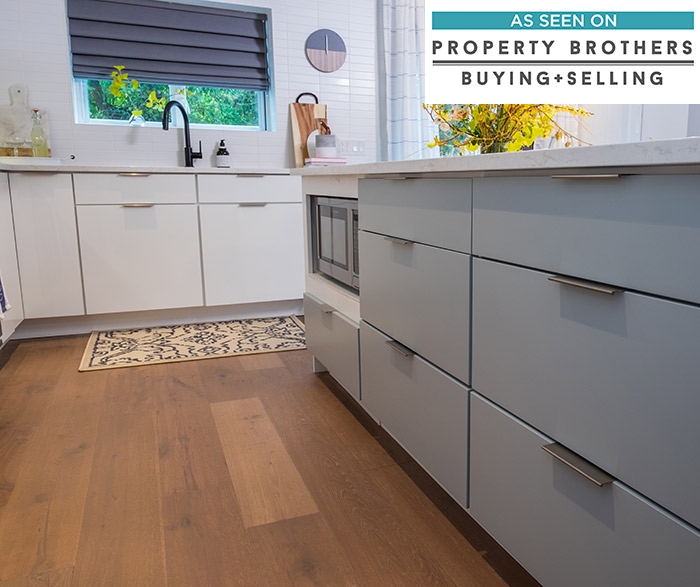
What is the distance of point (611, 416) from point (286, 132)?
3.49m

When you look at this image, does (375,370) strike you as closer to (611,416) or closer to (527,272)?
(527,272)

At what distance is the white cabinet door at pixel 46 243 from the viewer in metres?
3.09

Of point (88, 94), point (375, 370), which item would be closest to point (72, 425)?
point (375, 370)

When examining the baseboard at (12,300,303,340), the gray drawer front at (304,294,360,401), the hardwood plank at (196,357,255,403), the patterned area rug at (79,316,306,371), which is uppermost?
the gray drawer front at (304,294,360,401)

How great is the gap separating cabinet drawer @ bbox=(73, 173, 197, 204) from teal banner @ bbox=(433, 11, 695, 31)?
6.21 feet

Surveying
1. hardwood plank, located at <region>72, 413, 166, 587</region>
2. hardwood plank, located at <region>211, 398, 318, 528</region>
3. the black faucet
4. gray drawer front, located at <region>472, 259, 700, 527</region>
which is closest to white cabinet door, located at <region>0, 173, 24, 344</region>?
the black faucet

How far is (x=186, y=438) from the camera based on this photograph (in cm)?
198

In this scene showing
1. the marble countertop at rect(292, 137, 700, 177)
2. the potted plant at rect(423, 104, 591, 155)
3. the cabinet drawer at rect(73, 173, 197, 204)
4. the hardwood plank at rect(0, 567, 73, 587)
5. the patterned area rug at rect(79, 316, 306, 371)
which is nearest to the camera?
the marble countertop at rect(292, 137, 700, 177)

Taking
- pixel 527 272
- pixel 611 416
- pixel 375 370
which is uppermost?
pixel 527 272

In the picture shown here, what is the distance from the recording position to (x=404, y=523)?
147 centimetres

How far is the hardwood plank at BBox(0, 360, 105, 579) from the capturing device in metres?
1.36

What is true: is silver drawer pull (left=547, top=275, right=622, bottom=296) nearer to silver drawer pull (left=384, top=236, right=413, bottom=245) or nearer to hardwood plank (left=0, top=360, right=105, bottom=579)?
silver drawer pull (left=384, top=236, right=413, bottom=245)

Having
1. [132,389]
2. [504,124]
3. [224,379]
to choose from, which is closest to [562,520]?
[504,124]

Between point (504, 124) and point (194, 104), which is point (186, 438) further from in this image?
→ point (194, 104)
